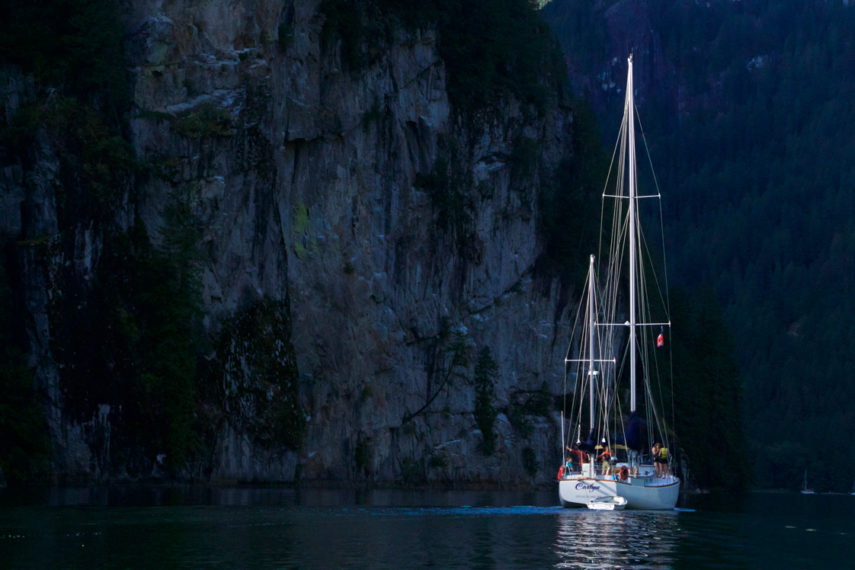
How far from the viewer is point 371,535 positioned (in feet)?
128

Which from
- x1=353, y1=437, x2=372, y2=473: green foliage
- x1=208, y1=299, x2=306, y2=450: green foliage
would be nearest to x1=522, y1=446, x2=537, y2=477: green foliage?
x1=353, y1=437, x2=372, y2=473: green foliage

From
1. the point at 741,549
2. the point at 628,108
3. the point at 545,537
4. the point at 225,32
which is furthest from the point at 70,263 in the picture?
the point at 741,549

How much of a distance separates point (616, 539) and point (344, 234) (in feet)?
165

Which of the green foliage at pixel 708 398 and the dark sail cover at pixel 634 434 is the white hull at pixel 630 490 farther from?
the green foliage at pixel 708 398

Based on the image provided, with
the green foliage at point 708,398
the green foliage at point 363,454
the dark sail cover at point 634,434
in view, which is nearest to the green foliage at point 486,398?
the green foliage at point 363,454

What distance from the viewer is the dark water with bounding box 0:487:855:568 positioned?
31.5 m

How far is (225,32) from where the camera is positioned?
79812 millimetres

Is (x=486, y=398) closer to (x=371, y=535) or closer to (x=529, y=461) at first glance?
(x=529, y=461)

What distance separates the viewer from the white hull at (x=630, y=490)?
56062 mm

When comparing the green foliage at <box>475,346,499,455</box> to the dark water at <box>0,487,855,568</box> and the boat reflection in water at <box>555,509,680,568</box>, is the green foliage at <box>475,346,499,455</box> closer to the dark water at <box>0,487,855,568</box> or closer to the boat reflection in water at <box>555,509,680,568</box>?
the dark water at <box>0,487,855,568</box>

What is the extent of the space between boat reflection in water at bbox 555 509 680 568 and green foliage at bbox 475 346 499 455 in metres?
38.7

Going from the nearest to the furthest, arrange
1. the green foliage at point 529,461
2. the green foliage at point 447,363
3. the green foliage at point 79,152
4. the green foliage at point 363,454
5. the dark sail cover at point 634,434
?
1. the dark sail cover at point 634,434
2. the green foliage at point 79,152
3. the green foliage at point 363,454
4. the green foliage at point 447,363
5. the green foliage at point 529,461

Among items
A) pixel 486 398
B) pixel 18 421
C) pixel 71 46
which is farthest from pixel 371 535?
pixel 486 398

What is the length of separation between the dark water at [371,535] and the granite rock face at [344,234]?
829 inches
